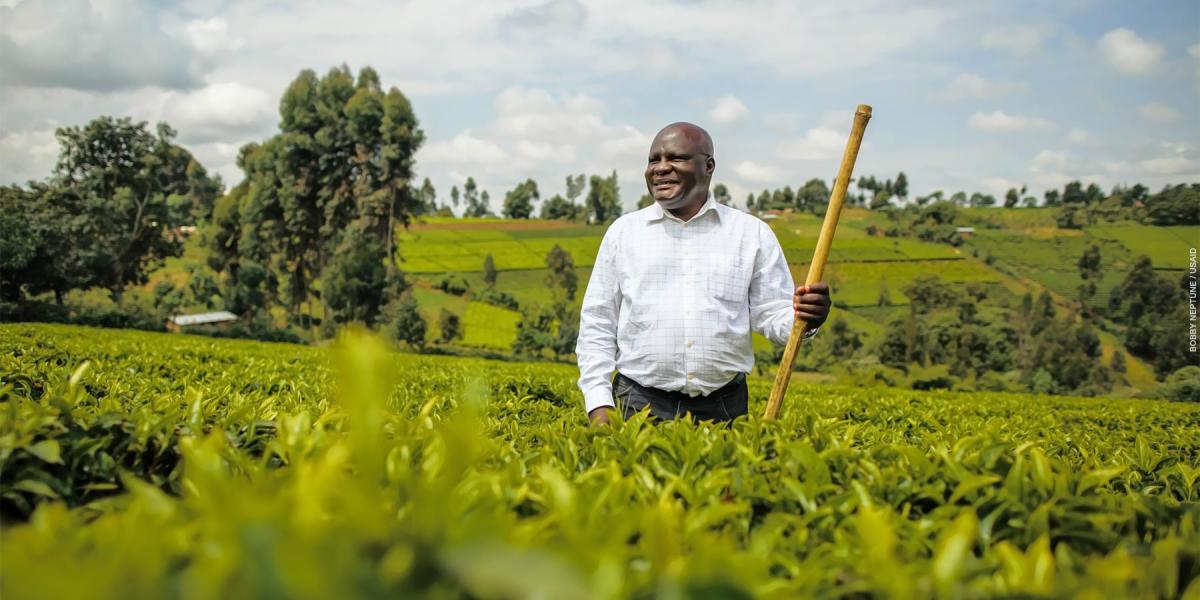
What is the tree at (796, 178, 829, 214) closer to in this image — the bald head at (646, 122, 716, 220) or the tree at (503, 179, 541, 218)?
the tree at (503, 179, 541, 218)

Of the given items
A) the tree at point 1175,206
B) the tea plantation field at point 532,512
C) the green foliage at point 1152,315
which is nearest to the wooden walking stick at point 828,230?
the tea plantation field at point 532,512

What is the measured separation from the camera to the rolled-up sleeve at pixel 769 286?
144 inches

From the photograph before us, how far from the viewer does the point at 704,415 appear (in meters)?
3.65

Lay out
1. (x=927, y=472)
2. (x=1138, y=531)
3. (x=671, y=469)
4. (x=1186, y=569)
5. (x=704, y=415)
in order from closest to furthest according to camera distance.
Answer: (x=1186, y=569)
(x=1138, y=531)
(x=927, y=472)
(x=671, y=469)
(x=704, y=415)

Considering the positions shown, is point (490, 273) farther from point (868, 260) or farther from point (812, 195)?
point (812, 195)

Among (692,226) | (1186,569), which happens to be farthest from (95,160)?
(1186,569)

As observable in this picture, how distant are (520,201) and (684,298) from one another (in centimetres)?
9143

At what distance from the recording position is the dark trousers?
11.9ft

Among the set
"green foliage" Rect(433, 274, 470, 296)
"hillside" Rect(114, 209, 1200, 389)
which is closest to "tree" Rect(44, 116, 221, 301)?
"hillside" Rect(114, 209, 1200, 389)

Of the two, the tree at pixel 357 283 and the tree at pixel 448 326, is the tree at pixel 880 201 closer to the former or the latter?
the tree at pixel 448 326

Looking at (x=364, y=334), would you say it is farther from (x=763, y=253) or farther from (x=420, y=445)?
(x=763, y=253)

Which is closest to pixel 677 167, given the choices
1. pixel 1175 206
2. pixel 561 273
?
pixel 561 273

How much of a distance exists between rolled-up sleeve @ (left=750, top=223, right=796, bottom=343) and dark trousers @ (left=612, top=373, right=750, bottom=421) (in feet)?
0.95

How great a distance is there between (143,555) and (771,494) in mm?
1376
